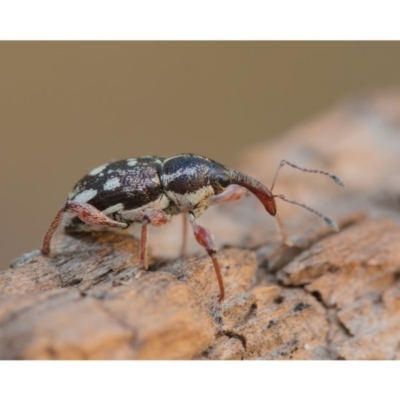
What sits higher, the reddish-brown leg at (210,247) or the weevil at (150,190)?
the weevil at (150,190)

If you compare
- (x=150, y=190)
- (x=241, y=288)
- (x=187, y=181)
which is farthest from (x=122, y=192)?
(x=241, y=288)

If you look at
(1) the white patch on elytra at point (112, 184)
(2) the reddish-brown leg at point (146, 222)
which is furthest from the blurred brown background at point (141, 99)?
(2) the reddish-brown leg at point (146, 222)

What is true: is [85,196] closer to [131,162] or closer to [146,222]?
[131,162]

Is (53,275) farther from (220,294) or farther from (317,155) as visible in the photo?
(317,155)

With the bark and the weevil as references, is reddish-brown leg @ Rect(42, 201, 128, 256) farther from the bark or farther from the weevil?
the bark

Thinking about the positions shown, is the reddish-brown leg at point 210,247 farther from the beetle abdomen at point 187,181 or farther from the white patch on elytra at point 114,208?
the white patch on elytra at point 114,208
